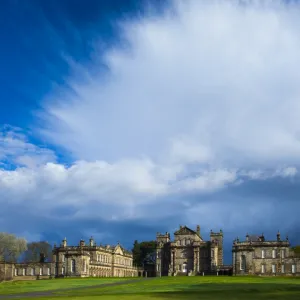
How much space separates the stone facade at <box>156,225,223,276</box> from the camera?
124875mm

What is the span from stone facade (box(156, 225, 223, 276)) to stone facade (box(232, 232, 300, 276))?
12.7 meters

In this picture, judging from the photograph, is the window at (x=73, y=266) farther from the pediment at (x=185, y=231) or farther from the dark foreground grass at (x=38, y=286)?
the dark foreground grass at (x=38, y=286)

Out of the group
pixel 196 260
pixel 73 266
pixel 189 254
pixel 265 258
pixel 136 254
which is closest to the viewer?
pixel 265 258

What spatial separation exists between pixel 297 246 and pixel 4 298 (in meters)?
126

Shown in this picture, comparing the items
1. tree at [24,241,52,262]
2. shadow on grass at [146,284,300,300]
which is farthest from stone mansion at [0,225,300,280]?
shadow on grass at [146,284,300,300]

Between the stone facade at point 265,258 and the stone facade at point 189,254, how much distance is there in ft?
41.5

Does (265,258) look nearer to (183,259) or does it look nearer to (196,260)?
(196,260)

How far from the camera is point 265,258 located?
108812 millimetres

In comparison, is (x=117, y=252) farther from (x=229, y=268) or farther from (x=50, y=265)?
(x=229, y=268)

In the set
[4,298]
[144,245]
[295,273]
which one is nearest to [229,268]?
[295,273]

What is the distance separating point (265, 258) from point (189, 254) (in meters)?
25.3

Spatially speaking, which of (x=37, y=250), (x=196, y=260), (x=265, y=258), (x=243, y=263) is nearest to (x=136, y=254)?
(x=37, y=250)

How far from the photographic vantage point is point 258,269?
108188 mm

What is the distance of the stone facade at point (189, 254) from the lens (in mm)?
124875
